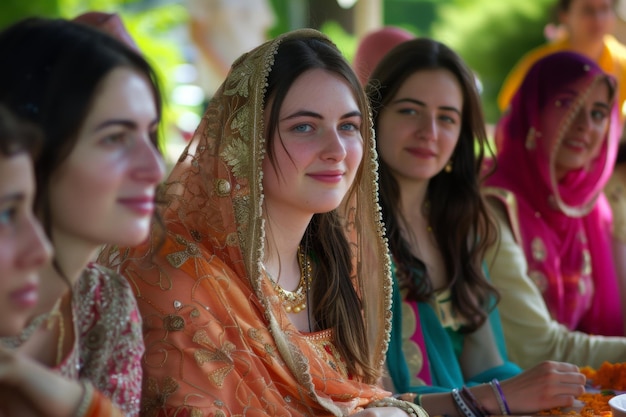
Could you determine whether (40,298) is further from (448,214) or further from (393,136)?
(448,214)

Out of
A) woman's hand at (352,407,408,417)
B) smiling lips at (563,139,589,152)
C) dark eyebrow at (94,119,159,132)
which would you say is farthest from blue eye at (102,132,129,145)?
smiling lips at (563,139,589,152)

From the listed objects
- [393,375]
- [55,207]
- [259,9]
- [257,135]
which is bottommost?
[393,375]

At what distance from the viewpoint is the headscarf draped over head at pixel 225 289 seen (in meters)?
1.68

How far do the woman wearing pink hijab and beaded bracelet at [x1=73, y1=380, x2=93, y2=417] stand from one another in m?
2.00

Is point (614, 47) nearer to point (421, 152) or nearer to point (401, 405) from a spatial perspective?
point (421, 152)

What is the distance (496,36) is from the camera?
313 inches

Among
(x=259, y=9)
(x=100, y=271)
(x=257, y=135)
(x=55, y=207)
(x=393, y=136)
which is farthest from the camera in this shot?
(x=259, y=9)

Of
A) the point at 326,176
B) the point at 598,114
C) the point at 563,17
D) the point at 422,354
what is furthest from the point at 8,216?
the point at 563,17

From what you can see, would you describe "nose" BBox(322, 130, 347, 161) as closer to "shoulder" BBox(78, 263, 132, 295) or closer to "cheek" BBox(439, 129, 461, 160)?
"shoulder" BBox(78, 263, 132, 295)

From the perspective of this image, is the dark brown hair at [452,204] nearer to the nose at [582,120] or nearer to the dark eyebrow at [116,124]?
the nose at [582,120]

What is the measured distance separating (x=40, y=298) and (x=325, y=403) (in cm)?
76

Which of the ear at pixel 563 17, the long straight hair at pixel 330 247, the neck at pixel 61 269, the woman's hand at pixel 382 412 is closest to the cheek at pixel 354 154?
the long straight hair at pixel 330 247

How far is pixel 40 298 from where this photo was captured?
4.16ft

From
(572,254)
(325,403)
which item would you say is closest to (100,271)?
(325,403)
